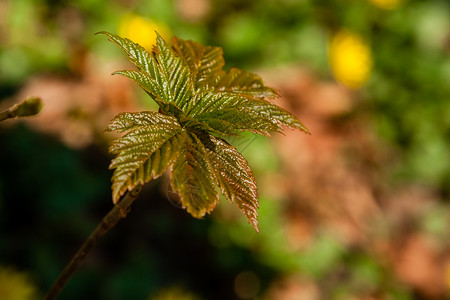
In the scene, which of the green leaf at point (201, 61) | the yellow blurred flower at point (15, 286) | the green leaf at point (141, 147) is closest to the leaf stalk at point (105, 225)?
→ the green leaf at point (141, 147)

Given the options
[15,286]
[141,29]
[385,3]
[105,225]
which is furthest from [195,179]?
[385,3]

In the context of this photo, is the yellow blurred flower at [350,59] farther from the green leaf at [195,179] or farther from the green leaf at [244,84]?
the green leaf at [195,179]

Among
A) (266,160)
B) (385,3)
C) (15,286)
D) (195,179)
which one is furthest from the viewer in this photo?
(385,3)

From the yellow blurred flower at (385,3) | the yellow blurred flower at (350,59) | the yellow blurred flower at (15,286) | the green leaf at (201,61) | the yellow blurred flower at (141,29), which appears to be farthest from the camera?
the yellow blurred flower at (385,3)

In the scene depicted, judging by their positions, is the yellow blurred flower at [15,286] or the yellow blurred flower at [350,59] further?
the yellow blurred flower at [350,59]

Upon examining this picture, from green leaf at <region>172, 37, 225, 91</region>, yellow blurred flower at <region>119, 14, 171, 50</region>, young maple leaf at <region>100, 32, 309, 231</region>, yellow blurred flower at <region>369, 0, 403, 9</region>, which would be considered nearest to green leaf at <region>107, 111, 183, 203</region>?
young maple leaf at <region>100, 32, 309, 231</region>

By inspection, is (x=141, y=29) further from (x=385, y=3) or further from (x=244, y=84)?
(x=244, y=84)

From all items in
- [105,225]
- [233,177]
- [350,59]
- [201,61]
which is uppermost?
[350,59]
